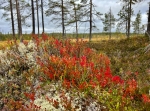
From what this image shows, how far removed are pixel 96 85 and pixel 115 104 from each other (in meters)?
0.61

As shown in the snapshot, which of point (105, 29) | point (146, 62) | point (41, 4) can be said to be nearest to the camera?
point (146, 62)

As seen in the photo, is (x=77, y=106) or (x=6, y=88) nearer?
(x=77, y=106)

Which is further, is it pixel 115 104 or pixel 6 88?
pixel 6 88

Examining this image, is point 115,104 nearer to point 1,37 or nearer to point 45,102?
point 45,102

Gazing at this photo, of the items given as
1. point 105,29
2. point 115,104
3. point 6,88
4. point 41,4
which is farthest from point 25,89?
point 105,29

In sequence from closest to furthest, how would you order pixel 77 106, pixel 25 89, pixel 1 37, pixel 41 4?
1. pixel 77 106
2. pixel 25 89
3. pixel 41 4
4. pixel 1 37

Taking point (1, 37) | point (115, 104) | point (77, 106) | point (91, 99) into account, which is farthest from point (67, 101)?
point (1, 37)

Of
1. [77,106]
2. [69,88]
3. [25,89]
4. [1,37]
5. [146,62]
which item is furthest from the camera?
[1,37]

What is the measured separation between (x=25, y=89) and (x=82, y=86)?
1.39 metres

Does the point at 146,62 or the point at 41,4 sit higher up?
the point at 41,4

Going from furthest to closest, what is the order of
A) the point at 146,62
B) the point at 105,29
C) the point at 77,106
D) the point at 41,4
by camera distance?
the point at 105,29 < the point at 41,4 < the point at 146,62 < the point at 77,106

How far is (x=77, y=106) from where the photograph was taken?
437cm

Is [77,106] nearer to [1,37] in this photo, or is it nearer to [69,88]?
[69,88]

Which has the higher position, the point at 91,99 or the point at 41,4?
the point at 41,4
